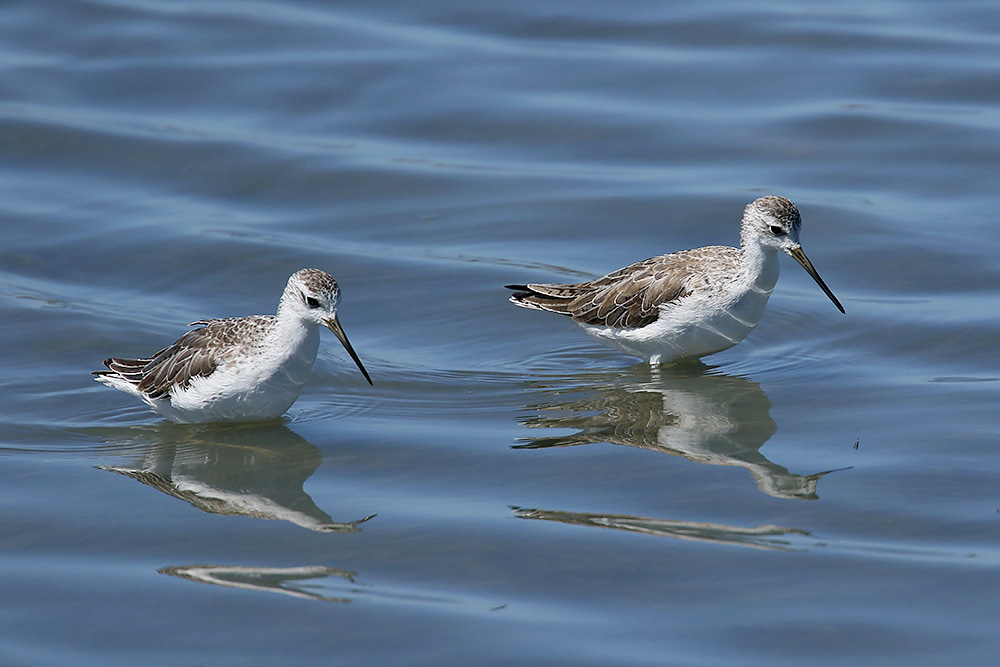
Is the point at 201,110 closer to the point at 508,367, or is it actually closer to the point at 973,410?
the point at 508,367

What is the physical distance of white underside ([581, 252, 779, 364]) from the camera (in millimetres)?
11383

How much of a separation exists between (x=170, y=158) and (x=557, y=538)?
33.7ft

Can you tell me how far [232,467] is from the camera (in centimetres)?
973

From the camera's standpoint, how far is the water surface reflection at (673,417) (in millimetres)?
9633

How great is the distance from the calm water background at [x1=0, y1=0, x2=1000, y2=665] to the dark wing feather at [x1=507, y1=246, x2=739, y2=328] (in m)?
0.48

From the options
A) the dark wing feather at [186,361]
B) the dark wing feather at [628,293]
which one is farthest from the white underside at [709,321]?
the dark wing feather at [186,361]

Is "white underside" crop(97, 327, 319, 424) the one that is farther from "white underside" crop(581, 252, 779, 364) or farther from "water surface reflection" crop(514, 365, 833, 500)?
"white underside" crop(581, 252, 779, 364)

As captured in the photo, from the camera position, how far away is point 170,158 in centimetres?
1694

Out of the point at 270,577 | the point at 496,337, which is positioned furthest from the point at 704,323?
the point at 270,577

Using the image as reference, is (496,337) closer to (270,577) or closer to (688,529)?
(688,529)

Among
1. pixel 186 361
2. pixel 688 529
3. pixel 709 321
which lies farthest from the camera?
pixel 709 321

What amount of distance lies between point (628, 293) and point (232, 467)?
3.91 metres

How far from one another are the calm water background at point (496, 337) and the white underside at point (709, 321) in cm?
31

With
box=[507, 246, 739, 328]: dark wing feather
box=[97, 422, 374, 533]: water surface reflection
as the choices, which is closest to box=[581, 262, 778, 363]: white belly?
box=[507, 246, 739, 328]: dark wing feather
